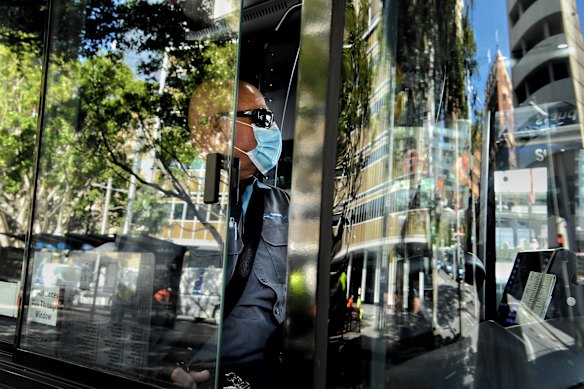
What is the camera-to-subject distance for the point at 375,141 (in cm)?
161

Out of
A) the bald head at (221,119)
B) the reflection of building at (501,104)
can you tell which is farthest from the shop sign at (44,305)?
the reflection of building at (501,104)

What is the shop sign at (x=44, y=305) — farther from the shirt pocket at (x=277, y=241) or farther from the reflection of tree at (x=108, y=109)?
the shirt pocket at (x=277, y=241)

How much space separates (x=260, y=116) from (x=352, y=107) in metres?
0.39

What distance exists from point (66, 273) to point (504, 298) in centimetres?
224

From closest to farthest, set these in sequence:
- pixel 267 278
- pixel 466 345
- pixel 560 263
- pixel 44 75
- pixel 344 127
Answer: pixel 344 127 < pixel 267 278 < pixel 466 345 < pixel 560 263 < pixel 44 75

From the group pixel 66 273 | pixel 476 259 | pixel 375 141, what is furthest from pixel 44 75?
pixel 476 259

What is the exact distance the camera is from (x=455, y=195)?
2.38 metres

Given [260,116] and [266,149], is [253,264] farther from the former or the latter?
[260,116]

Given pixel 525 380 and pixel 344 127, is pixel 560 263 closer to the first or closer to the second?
pixel 525 380

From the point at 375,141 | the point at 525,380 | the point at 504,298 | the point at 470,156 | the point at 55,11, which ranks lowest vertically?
the point at 525,380

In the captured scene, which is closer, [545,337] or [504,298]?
[545,337]

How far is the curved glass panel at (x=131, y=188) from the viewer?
2051 millimetres

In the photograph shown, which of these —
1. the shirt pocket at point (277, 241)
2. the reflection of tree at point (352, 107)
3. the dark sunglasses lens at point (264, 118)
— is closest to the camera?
the reflection of tree at point (352, 107)

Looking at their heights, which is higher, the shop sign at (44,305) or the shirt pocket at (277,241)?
the shirt pocket at (277,241)
